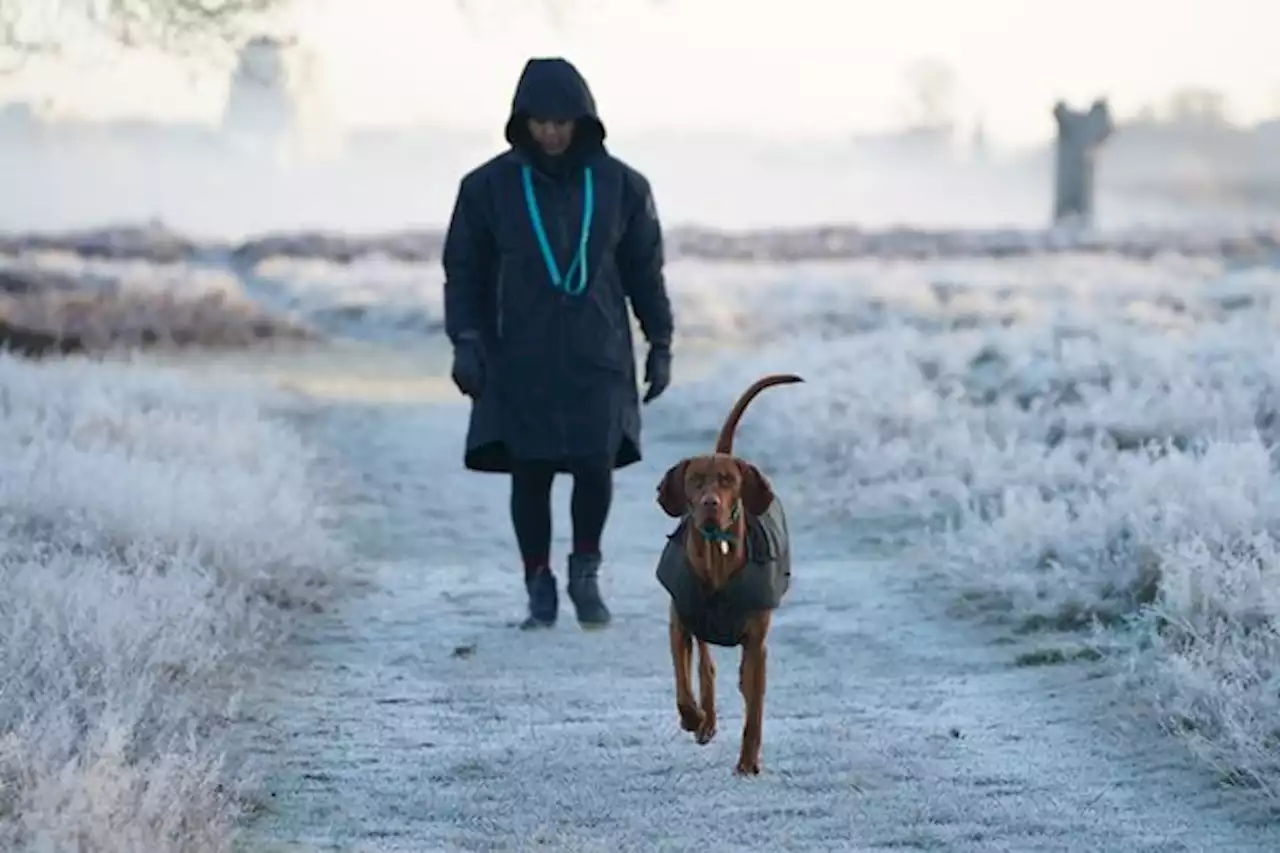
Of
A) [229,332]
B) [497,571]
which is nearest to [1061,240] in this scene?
[229,332]

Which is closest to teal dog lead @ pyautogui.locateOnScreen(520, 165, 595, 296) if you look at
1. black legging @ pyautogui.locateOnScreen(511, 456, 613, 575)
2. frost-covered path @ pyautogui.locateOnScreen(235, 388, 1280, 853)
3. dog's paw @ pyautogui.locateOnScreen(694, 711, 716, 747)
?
black legging @ pyautogui.locateOnScreen(511, 456, 613, 575)

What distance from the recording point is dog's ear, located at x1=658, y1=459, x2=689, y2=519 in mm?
4918

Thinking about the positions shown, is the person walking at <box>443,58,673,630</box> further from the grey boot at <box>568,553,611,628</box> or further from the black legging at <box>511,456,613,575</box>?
the grey boot at <box>568,553,611,628</box>

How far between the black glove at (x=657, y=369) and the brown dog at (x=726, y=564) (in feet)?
6.41

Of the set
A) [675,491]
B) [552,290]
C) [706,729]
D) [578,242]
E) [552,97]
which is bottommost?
[706,729]

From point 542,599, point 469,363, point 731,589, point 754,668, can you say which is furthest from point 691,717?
point 542,599

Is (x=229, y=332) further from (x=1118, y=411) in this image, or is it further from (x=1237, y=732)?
(x=1237, y=732)

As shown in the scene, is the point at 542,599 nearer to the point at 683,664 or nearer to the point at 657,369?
the point at 657,369

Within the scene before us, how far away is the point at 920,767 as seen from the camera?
5.45 meters

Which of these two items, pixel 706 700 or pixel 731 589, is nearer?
pixel 731 589

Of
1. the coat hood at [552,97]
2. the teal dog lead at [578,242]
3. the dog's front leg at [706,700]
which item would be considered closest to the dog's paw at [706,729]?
the dog's front leg at [706,700]

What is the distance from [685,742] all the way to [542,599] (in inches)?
66.6

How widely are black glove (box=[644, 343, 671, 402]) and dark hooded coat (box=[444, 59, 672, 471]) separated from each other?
0.09 meters

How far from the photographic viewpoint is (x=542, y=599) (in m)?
7.28
